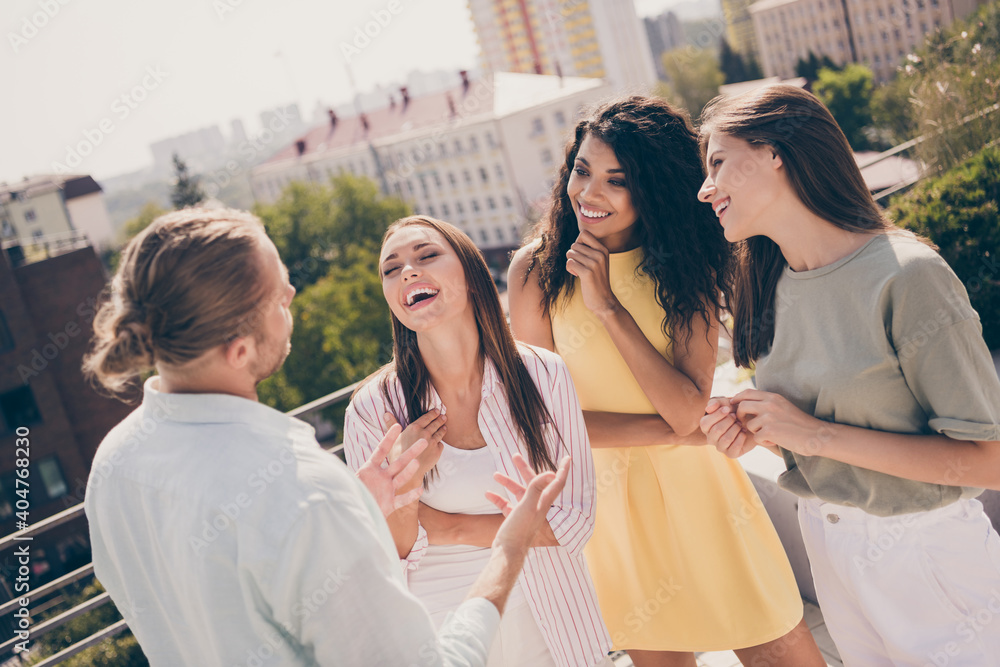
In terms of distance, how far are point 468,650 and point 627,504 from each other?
3.69 ft

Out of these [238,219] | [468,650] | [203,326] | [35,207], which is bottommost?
[468,650]

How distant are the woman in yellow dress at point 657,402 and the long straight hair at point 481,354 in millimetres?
253

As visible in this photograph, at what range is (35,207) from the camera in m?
44.4

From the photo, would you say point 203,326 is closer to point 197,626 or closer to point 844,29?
point 197,626

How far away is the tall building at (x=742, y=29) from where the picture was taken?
72.6 metres

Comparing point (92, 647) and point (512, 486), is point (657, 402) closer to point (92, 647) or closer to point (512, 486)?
point (512, 486)

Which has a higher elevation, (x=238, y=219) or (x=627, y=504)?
(x=238, y=219)

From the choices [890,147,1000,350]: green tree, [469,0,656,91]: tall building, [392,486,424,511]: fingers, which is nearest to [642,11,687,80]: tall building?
[469,0,656,91]: tall building

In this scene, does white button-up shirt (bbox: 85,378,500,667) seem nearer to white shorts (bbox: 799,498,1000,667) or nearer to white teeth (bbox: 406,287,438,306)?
white teeth (bbox: 406,287,438,306)

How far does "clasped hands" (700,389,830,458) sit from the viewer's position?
1.77 metres

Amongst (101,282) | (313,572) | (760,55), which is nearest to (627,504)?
(313,572)

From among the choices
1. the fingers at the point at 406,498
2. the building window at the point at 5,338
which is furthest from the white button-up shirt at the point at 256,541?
the building window at the point at 5,338

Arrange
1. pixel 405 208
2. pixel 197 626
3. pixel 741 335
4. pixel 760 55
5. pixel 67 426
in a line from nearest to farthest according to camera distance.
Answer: pixel 197 626 < pixel 741 335 < pixel 67 426 < pixel 405 208 < pixel 760 55

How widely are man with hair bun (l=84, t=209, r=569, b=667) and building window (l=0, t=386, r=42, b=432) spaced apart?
85.0 feet
